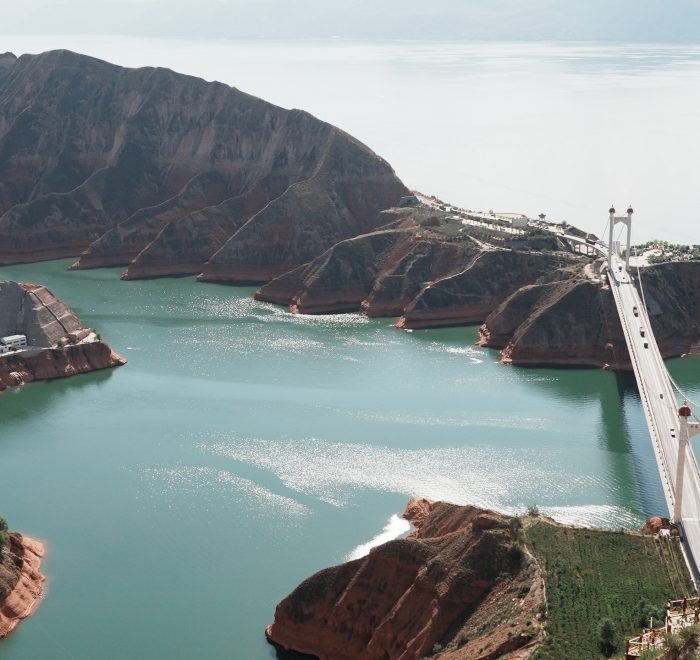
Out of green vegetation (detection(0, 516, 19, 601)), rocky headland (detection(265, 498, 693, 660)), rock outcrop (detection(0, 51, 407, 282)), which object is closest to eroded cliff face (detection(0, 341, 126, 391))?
rock outcrop (detection(0, 51, 407, 282))

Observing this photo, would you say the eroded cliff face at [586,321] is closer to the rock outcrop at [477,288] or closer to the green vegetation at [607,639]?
the rock outcrop at [477,288]

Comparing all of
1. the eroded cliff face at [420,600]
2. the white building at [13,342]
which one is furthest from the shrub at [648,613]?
the white building at [13,342]

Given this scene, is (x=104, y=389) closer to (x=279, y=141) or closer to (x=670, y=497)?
(x=670, y=497)

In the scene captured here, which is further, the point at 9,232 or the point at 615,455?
the point at 9,232

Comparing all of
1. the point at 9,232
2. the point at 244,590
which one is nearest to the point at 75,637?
the point at 244,590

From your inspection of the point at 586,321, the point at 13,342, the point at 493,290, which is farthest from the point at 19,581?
the point at 493,290

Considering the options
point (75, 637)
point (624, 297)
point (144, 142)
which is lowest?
point (75, 637)

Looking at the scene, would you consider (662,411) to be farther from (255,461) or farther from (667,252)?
(667,252)
